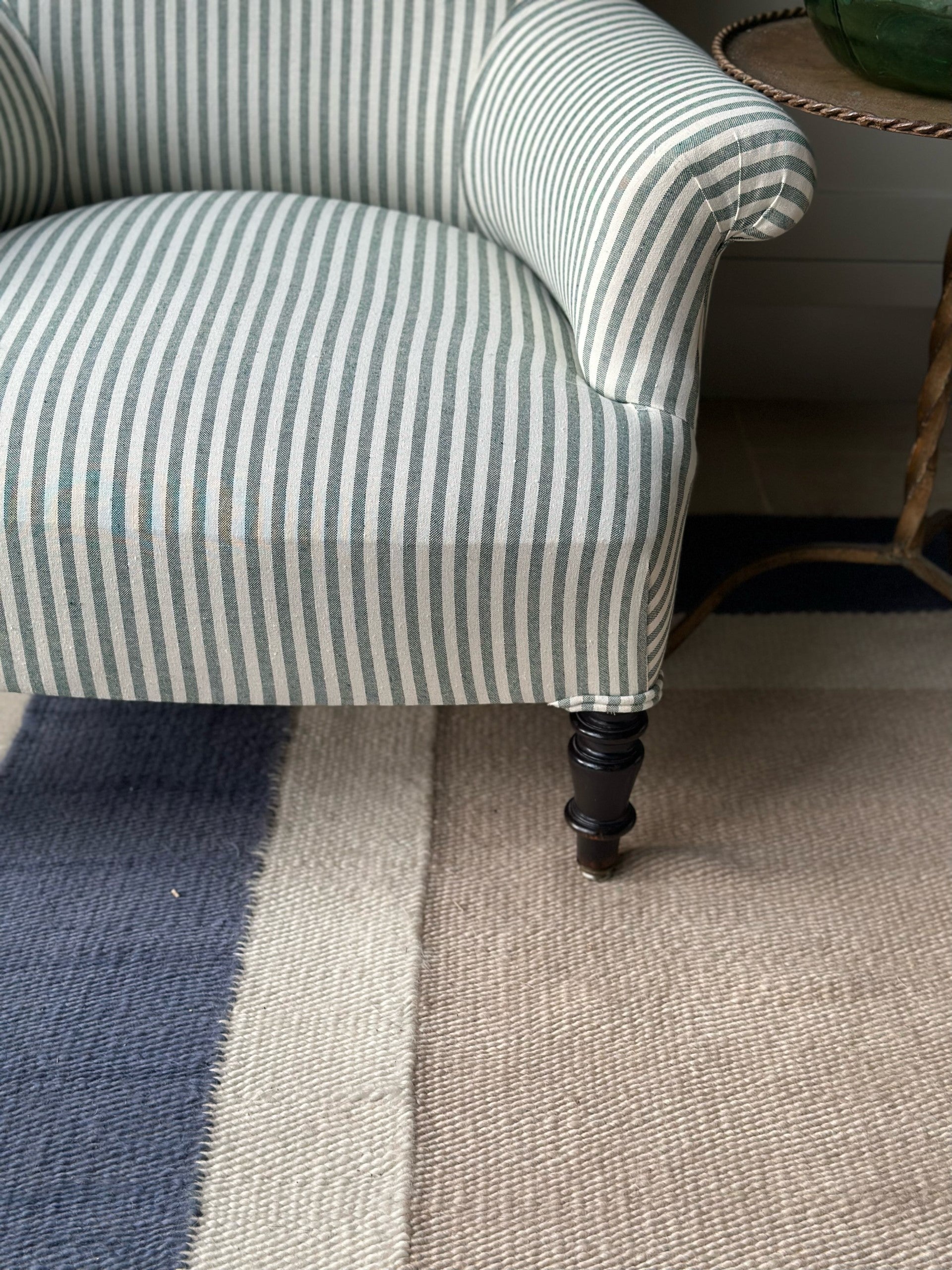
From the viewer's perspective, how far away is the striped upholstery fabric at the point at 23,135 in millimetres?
929

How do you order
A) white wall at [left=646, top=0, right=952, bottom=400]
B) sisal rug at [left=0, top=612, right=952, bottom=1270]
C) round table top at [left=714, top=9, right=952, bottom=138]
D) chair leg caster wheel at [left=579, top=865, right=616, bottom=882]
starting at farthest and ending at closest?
white wall at [left=646, top=0, right=952, bottom=400]
chair leg caster wheel at [left=579, top=865, right=616, bottom=882]
round table top at [left=714, top=9, right=952, bottom=138]
sisal rug at [left=0, top=612, right=952, bottom=1270]

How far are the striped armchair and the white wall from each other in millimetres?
545

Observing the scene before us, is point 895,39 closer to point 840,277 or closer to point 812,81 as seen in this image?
point 812,81

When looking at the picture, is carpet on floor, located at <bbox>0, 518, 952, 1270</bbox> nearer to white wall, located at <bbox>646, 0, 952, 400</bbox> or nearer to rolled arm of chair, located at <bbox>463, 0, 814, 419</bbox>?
rolled arm of chair, located at <bbox>463, 0, 814, 419</bbox>

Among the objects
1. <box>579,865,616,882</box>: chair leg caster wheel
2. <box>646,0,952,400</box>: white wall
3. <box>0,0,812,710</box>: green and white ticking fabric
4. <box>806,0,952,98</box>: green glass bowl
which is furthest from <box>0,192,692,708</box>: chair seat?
<box>646,0,952,400</box>: white wall

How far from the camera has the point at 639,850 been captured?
95cm

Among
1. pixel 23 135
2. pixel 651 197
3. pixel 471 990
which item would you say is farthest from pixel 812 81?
pixel 471 990

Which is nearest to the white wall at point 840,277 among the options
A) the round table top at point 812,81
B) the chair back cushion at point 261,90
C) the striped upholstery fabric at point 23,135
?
the round table top at point 812,81

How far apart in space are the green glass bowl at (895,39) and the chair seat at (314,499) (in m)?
0.33

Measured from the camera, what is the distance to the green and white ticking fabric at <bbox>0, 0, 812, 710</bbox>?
0.70 meters

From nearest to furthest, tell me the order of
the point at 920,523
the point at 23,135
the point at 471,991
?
the point at 471,991, the point at 23,135, the point at 920,523

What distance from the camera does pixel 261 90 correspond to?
1019 millimetres

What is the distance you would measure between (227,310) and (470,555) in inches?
9.5

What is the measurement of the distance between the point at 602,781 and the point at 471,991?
0.58 ft
